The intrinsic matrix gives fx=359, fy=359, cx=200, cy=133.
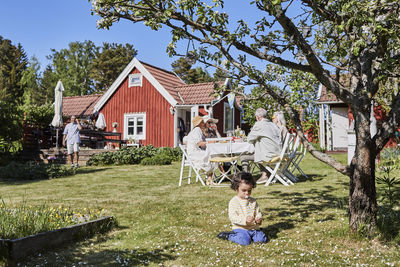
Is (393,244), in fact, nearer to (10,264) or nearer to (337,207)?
(337,207)

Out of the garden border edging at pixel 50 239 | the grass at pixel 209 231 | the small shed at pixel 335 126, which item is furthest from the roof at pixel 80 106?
the garden border edging at pixel 50 239

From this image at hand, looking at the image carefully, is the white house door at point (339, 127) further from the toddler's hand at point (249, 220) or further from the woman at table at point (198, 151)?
the toddler's hand at point (249, 220)

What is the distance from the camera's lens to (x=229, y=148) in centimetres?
808

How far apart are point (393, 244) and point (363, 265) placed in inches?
27.5

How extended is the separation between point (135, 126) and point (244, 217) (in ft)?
58.0

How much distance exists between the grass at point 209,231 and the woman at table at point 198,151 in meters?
0.73

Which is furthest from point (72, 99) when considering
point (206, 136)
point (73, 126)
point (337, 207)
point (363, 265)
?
point (363, 265)

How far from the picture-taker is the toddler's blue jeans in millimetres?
3910

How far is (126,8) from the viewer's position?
373 centimetres

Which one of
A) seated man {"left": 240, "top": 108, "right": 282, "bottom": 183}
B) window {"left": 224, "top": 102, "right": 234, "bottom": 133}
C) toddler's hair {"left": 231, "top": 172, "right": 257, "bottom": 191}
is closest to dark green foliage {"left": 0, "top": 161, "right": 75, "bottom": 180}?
seated man {"left": 240, "top": 108, "right": 282, "bottom": 183}

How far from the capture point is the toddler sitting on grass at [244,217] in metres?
3.96

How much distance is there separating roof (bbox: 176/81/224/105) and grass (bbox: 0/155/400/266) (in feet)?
40.9

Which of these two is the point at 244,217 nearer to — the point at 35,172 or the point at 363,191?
the point at 363,191

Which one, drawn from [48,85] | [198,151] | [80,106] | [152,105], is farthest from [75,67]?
[198,151]
